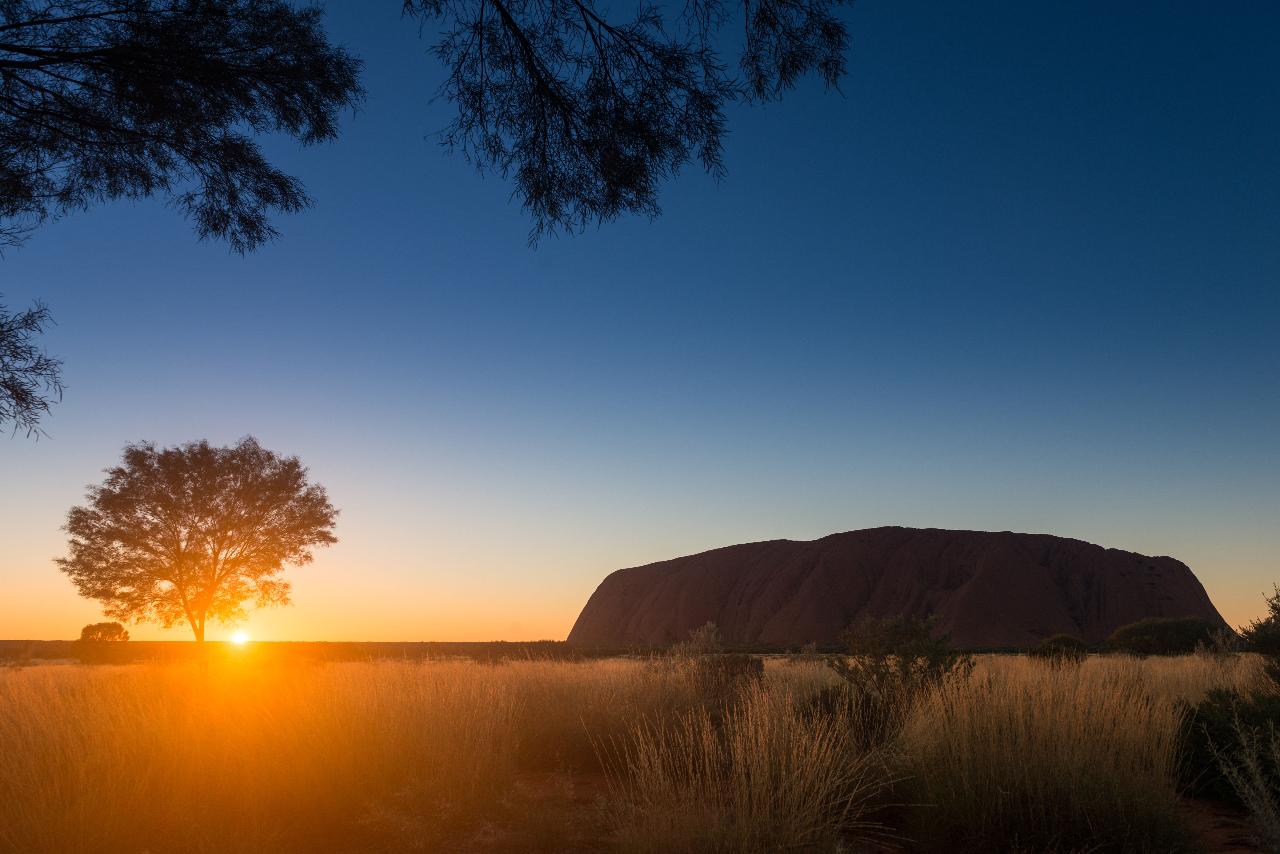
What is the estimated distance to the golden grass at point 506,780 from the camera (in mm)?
5406

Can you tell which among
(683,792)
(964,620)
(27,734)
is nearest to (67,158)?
(27,734)

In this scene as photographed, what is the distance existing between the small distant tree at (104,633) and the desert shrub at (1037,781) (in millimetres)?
52266

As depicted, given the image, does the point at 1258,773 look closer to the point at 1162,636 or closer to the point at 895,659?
the point at 895,659

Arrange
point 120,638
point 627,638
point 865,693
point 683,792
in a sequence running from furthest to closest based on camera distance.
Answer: point 627,638, point 120,638, point 865,693, point 683,792

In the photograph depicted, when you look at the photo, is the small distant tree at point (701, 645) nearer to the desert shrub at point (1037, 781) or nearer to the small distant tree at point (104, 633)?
the desert shrub at point (1037, 781)

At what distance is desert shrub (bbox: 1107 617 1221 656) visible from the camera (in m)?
34.4

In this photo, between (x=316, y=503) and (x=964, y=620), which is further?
(x=964, y=620)

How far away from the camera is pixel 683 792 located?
5688 millimetres

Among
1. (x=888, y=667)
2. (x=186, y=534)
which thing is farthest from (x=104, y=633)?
(x=888, y=667)

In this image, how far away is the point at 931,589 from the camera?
72.4 metres

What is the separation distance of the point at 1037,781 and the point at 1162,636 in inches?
1427

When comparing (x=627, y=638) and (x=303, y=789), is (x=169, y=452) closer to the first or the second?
(x=303, y=789)

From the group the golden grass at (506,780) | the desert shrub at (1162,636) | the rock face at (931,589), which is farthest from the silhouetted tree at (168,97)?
the rock face at (931,589)

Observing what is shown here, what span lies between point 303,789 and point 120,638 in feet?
173
